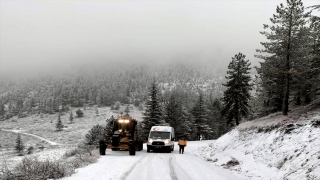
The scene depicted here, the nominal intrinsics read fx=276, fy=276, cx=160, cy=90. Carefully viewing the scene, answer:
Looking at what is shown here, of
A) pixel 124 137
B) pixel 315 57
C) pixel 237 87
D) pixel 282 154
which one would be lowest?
pixel 124 137

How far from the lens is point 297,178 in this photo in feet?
33.6

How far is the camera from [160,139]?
87.6ft

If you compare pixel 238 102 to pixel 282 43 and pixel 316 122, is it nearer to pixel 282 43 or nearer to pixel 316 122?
pixel 282 43

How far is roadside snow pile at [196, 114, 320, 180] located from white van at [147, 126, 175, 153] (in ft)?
26.5

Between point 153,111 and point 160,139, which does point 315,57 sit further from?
point 153,111

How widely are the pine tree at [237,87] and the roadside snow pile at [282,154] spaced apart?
24978mm

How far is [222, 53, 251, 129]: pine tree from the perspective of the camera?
4384 cm

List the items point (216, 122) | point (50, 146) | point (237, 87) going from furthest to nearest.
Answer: point (50, 146) → point (216, 122) → point (237, 87)

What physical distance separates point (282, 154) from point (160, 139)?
14.5 m

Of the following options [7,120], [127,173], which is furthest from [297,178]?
[7,120]

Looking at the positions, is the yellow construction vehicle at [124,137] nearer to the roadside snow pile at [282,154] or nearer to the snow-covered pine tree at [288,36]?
the roadside snow pile at [282,154]

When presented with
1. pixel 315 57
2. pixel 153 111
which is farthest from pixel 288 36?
pixel 153 111

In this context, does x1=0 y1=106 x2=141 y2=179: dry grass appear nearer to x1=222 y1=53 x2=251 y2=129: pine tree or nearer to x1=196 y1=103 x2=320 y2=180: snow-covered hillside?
x1=196 y1=103 x2=320 y2=180: snow-covered hillside

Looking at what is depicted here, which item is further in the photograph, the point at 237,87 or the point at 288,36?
the point at 237,87
